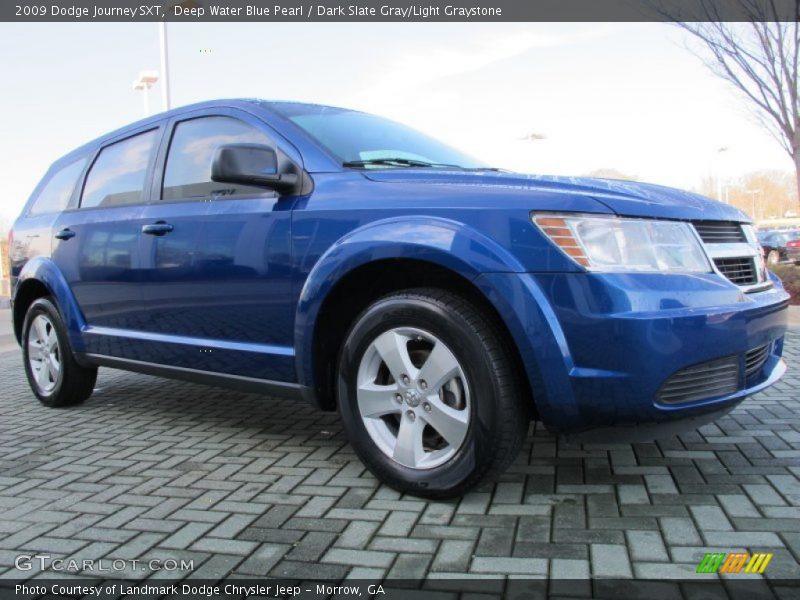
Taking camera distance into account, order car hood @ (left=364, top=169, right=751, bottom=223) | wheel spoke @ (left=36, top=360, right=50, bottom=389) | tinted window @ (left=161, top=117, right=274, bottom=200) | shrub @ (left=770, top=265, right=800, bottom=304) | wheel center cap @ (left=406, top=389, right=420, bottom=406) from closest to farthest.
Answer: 1. car hood @ (left=364, top=169, right=751, bottom=223)
2. wheel center cap @ (left=406, top=389, right=420, bottom=406)
3. tinted window @ (left=161, top=117, right=274, bottom=200)
4. wheel spoke @ (left=36, top=360, right=50, bottom=389)
5. shrub @ (left=770, top=265, right=800, bottom=304)

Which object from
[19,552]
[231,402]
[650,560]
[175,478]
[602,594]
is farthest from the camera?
[231,402]

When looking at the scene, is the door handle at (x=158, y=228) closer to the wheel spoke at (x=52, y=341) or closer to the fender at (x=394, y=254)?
the fender at (x=394, y=254)

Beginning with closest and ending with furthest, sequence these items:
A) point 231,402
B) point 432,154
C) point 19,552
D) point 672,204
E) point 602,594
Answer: point 602,594
point 19,552
point 672,204
point 432,154
point 231,402

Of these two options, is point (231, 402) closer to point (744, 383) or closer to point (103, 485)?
point (103, 485)

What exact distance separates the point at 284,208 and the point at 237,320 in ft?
2.04

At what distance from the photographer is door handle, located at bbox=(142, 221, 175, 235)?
3768 millimetres

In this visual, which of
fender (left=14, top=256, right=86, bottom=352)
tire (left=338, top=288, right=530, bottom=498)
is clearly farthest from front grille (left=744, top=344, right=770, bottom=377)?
fender (left=14, top=256, right=86, bottom=352)

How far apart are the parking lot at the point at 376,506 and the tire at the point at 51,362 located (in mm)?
685

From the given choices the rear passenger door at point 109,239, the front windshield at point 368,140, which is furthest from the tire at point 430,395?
the rear passenger door at point 109,239

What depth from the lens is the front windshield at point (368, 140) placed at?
11.1 ft

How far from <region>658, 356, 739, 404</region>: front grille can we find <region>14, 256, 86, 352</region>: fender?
362 cm

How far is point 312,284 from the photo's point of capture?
3.06 m

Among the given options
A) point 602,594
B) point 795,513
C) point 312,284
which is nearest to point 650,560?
point 602,594

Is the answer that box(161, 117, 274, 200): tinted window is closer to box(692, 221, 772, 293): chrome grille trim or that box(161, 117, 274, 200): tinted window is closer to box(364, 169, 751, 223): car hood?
box(364, 169, 751, 223): car hood
